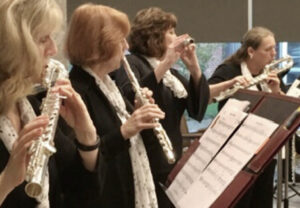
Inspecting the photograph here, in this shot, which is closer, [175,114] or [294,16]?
[175,114]

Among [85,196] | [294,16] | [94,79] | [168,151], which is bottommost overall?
[294,16]

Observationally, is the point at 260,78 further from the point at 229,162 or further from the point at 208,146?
the point at 229,162

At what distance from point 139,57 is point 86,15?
57 centimetres

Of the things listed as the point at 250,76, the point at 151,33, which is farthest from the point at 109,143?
the point at 250,76

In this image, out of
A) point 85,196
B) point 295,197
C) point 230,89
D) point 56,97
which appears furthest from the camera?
point 295,197

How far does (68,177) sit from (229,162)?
49cm

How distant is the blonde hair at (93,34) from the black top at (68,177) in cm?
40

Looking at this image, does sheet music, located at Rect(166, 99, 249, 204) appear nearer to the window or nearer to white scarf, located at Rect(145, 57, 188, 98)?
white scarf, located at Rect(145, 57, 188, 98)

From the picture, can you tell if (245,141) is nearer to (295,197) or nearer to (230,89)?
(230,89)

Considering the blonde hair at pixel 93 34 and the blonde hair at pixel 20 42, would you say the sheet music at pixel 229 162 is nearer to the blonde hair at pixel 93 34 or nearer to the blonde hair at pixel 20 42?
the blonde hair at pixel 20 42

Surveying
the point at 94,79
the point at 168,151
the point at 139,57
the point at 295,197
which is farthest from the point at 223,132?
the point at 295,197

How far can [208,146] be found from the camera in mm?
1314

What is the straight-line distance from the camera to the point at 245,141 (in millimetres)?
1169

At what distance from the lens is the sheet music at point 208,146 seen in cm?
127
